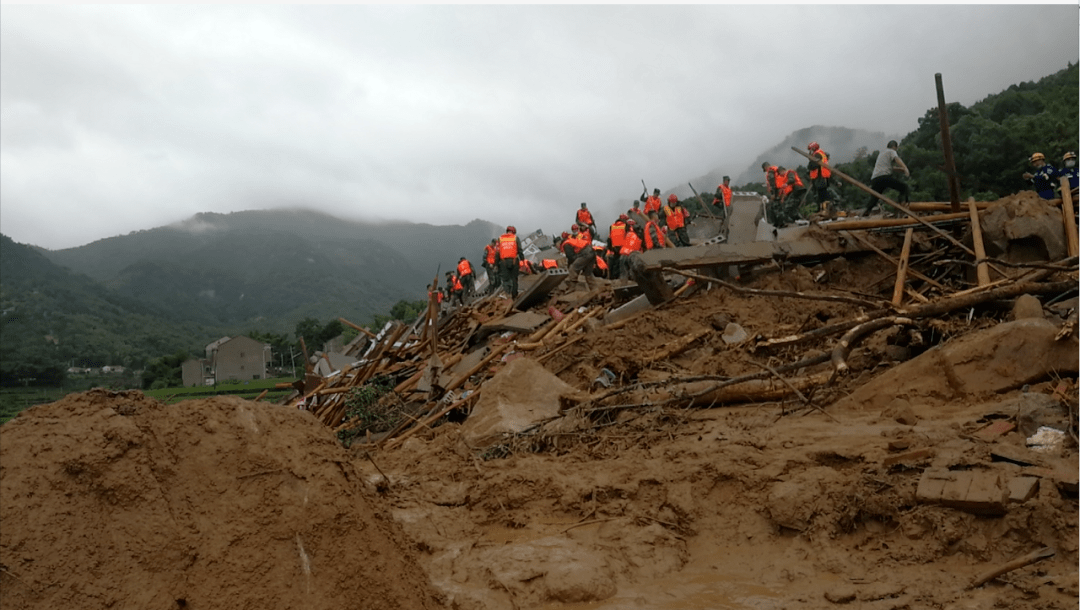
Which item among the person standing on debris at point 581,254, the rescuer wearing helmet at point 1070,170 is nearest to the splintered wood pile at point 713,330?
the rescuer wearing helmet at point 1070,170

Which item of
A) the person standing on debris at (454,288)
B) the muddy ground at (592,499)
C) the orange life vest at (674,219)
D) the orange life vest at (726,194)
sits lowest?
the muddy ground at (592,499)

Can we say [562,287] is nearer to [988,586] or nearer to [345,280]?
[988,586]

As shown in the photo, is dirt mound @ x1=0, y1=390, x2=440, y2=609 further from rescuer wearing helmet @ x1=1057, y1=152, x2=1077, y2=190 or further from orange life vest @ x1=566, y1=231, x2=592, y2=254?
orange life vest @ x1=566, y1=231, x2=592, y2=254

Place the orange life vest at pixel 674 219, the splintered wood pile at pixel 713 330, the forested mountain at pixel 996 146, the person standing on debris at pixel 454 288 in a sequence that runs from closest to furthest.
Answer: the splintered wood pile at pixel 713 330, the orange life vest at pixel 674 219, the person standing on debris at pixel 454 288, the forested mountain at pixel 996 146

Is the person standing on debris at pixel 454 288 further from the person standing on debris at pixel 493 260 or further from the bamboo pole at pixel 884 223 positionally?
the bamboo pole at pixel 884 223

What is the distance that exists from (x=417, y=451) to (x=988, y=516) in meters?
5.36

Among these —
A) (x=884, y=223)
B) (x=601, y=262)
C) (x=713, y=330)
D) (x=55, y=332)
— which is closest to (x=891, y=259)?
(x=884, y=223)

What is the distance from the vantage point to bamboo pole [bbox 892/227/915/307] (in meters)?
8.32

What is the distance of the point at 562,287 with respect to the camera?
1492 centimetres

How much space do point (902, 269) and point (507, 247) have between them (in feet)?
33.0

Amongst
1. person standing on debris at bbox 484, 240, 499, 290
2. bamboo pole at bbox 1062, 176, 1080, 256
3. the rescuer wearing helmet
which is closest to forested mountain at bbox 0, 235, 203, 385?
person standing on debris at bbox 484, 240, 499, 290

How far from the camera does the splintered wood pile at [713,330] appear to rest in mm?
6586

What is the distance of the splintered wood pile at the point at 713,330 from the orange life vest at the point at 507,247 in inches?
90.7

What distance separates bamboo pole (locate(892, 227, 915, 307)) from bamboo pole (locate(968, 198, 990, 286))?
2.49 ft
